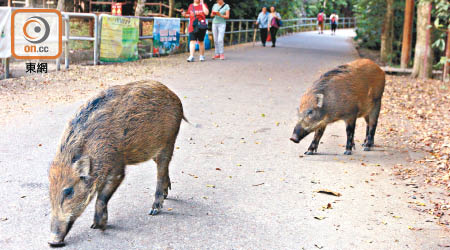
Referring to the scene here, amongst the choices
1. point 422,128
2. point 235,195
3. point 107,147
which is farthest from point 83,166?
point 422,128

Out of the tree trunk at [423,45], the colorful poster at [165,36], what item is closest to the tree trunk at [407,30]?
the tree trunk at [423,45]

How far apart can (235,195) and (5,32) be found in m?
7.86

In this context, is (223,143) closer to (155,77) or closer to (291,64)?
(155,77)

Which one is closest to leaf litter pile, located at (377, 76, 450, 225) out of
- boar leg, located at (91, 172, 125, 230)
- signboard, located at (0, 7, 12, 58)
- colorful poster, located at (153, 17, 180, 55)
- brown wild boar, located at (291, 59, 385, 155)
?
brown wild boar, located at (291, 59, 385, 155)

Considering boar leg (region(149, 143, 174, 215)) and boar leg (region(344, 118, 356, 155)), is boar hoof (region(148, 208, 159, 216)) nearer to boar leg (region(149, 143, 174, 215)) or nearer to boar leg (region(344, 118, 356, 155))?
boar leg (region(149, 143, 174, 215))

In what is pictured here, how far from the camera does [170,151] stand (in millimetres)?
4695

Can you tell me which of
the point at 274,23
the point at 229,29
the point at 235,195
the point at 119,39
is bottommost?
the point at 235,195

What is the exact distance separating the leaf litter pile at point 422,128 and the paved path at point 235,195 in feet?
1.06

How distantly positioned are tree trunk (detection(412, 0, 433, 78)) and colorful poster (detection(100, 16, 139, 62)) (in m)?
8.08

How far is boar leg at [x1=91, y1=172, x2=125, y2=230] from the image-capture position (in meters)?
4.04

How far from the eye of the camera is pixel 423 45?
50.1 feet

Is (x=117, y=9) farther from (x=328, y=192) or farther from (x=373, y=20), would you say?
(x=328, y=192)

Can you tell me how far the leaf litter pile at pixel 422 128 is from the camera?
19.8ft

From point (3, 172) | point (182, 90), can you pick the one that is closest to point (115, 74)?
point (182, 90)
